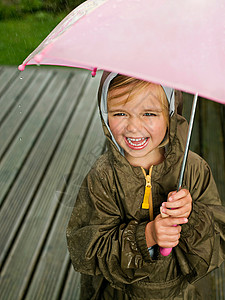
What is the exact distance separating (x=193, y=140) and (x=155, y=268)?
1.46m

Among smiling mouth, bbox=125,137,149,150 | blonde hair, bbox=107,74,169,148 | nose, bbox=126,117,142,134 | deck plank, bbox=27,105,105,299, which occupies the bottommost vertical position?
deck plank, bbox=27,105,105,299

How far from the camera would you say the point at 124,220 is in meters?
1.20

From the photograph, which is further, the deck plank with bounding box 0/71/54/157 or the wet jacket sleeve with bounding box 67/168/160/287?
the deck plank with bounding box 0/71/54/157

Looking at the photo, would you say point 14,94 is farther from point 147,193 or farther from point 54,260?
point 147,193

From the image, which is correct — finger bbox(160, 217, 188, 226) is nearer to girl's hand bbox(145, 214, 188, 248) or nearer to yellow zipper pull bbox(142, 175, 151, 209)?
girl's hand bbox(145, 214, 188, 248)

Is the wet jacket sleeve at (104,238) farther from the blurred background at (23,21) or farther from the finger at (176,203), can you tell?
the blurred background at (23,21)

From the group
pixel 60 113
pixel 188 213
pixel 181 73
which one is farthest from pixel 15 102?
pixel 181 73

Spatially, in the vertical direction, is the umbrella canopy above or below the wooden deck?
above

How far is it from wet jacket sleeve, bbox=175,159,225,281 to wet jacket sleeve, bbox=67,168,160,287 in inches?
4.4

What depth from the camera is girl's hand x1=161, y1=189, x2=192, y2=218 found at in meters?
1.00

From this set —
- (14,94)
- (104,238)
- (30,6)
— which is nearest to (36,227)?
(104,238)

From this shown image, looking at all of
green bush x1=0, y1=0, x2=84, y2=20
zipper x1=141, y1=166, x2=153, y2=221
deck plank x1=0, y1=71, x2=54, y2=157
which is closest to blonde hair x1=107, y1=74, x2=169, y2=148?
zipper x1=141, y1=166, x2=153, y2=221

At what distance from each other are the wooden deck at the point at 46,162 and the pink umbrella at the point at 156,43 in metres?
0.64

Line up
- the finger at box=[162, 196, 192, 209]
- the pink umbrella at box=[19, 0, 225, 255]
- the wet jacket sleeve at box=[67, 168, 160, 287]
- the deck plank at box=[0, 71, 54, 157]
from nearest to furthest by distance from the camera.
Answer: the pink umbrella at box=[19, 0, 225, 255]
the finger at box=[162, 196, 192, 209]
the wet jacket sleeve at box=[67, 168, 160, 287]
the deck plank at box=[0, 71, 54, 157]
